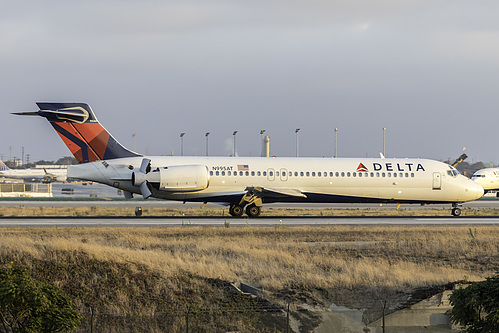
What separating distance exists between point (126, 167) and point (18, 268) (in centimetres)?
2434

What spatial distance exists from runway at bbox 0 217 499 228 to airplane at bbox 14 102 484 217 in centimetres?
163

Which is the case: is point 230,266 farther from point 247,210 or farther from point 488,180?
point 488,180

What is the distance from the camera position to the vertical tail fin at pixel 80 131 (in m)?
37.2

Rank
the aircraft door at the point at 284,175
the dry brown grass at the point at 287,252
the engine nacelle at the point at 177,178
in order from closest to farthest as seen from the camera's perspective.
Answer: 1. the dry brown grass at the point at 287,252
2. the engine nacelle at the point at 177,178
3. the aircraft door at the point at 284,175

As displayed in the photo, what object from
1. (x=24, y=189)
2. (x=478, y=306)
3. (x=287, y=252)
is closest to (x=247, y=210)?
(x=287, y=252)

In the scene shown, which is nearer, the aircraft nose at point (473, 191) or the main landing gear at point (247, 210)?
the main landing gear at point (247, 210)

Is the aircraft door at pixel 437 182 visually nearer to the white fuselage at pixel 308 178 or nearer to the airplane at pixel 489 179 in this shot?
the white fuselage at pixel 308 178

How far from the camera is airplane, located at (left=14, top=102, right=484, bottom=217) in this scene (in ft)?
122

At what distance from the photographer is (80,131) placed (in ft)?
123

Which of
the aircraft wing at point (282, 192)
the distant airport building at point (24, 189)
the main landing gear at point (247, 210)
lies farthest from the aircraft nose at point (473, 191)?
the distant airport building at point (24, 189)

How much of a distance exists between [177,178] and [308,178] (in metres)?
8.89

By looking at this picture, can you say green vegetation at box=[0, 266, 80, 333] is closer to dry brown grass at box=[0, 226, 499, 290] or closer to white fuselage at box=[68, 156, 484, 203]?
dry brown grass at box=[0, 226, 499, 290]

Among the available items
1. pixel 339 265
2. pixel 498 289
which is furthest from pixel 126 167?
pixel 498 289

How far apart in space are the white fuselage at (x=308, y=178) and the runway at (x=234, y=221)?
1729mm
